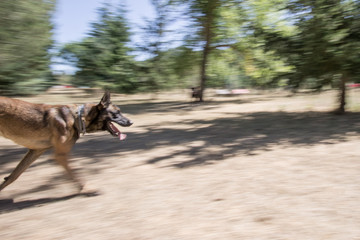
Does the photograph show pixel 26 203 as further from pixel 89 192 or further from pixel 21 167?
pixel 89 192

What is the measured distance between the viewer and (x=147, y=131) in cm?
1087

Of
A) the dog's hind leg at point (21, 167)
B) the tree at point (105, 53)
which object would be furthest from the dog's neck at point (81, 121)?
the tree at point (105, 53)

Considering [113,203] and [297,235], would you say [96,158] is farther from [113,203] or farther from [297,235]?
[297,235]

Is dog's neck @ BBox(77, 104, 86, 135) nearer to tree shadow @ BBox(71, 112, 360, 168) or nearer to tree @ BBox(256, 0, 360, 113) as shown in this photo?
tree shadow @ BBox(71, 112, 360, 168)

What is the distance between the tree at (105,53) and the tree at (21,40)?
21.2 meters

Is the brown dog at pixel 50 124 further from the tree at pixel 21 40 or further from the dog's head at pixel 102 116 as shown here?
the tree at pixel 21 40

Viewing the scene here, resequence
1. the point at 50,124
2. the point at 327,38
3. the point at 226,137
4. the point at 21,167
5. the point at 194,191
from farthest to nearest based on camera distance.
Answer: the point at 327,38 < the point at 226,137 < the point at 194,191 < the point at 21,167 < the point at 50,124

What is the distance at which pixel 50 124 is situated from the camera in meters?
4.53

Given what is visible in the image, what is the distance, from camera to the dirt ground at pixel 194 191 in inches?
146

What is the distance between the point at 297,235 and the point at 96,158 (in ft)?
16.5

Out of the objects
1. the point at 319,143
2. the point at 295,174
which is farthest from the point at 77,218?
the point at 319,143

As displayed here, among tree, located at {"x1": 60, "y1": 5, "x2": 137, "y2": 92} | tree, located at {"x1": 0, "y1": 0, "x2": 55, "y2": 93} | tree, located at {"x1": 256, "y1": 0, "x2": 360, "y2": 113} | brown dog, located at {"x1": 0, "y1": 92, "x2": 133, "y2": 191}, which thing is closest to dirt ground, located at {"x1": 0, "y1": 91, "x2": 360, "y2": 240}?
brown dog, located at {"x1": 0, "y1": 92, "x2": 133, "y2": 191}

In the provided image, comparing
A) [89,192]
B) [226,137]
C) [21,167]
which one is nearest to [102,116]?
[89,192]

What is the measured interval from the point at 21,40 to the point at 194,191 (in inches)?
201
